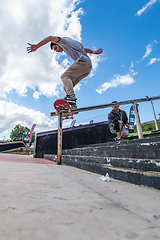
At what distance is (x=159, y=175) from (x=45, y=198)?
0.82m

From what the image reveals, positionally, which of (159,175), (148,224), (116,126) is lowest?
(148,224)

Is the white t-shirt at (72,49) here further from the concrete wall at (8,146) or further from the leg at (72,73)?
the concrete wall at (8,146)

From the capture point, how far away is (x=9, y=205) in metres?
0.61

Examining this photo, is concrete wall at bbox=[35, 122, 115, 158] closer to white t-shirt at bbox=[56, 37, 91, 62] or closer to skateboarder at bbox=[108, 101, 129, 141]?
skateboarder at bbox=[108, 101, 129, 141]

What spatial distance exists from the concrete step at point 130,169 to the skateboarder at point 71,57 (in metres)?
1.56

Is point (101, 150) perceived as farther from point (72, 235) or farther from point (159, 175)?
point (72, 235)

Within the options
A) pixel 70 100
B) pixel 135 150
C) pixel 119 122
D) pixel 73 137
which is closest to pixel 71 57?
pixel 70 100

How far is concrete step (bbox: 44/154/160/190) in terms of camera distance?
3.55ft

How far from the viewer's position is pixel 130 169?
4.23 feet

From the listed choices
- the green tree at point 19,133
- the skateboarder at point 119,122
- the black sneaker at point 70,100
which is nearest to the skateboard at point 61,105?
the black sneaker at point 70,100

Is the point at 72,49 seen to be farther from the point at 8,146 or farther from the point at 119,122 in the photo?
the point at 8,146

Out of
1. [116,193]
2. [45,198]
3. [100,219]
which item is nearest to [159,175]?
[116,193]

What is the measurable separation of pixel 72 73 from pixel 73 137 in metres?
3.03

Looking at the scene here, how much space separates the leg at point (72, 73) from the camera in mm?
2834
